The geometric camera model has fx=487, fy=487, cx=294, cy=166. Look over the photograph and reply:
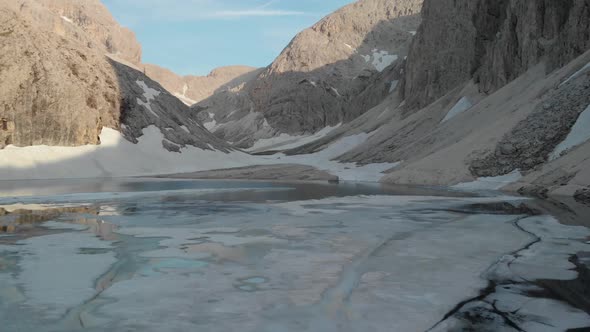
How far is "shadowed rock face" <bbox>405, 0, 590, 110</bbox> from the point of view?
39.0 metres

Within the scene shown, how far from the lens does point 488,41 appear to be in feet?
190

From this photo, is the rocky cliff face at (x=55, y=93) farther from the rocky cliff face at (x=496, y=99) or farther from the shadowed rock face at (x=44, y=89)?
the rocky cliff face at (x=496, y=99)

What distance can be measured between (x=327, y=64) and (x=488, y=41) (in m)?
98.5

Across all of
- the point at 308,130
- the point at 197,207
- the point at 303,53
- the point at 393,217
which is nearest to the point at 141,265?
the point at 393,217

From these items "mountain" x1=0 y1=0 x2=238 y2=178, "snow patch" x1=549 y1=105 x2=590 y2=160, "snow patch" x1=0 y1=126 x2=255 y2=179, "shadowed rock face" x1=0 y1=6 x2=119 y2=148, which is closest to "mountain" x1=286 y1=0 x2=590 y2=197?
"snow patch" x1=549 y1=105 x2=590 y2=160

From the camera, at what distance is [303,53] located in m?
156

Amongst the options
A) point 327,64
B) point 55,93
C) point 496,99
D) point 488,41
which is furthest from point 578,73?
point 327,64

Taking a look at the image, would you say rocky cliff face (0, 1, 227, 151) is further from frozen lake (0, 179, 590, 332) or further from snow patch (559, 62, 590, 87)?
snow patch (559, 62, 590, 87)

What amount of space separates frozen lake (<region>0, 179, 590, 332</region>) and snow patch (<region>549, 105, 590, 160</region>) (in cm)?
1157

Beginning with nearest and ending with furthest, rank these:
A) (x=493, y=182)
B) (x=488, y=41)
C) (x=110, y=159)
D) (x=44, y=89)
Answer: (x=493, y=182)
(x=44, y=89)
(x=110, y=159)
(x=488, y=41)

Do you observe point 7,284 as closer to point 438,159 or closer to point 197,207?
point 197,207

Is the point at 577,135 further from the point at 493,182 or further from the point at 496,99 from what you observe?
→ the point at 496,99

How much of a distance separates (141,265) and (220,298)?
2239 mm

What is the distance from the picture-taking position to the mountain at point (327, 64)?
485 ft
